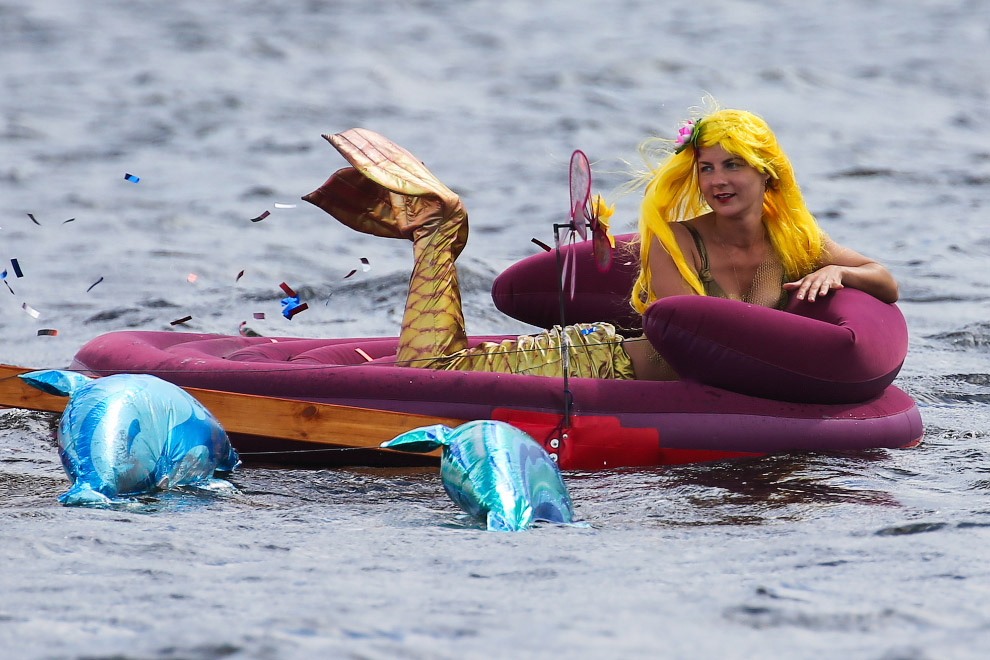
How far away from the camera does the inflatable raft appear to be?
3852 millimetres

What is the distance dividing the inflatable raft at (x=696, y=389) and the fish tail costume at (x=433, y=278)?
169mm

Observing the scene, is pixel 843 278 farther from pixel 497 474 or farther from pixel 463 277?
pixel 463 277

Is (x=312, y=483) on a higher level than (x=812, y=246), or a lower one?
lower

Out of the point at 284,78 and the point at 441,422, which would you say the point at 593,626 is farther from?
the point at 284,78

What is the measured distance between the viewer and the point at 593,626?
246 centimetres

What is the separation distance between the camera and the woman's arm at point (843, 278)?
13.3ft

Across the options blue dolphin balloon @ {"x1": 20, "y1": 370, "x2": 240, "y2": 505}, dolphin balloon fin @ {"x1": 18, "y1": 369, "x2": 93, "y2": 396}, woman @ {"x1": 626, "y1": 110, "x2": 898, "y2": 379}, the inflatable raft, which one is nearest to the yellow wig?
woman @ {"x1": 626, "y1": 110, "x2": 898, "y2": 379}

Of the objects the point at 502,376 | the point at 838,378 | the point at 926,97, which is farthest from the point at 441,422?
the point at 926,97

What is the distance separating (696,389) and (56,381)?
2.04 meters

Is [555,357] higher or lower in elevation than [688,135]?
lower

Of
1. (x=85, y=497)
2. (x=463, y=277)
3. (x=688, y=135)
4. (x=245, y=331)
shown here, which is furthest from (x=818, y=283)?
(x=463, y=277)

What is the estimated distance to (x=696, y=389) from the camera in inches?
158

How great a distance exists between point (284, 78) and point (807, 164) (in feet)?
20.3

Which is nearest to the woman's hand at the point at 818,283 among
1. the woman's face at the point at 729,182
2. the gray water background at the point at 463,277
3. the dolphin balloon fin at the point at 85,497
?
the woman's face at the point at 729,182
